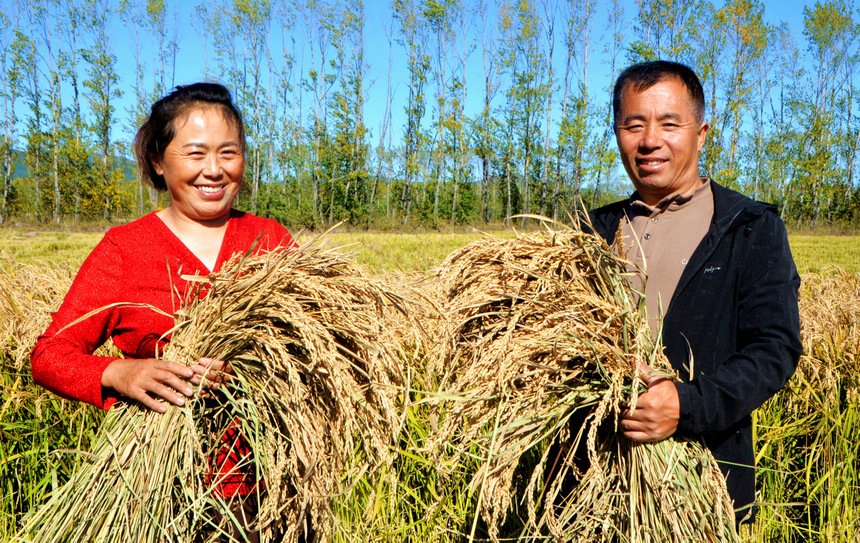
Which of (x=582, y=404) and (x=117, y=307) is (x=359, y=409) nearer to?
(x=582, y=404)

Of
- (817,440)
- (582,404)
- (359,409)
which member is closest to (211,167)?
(359,409)

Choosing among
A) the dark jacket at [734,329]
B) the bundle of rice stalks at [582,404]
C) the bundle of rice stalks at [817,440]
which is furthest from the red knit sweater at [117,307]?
the bundle of rice stalks at [817,440]

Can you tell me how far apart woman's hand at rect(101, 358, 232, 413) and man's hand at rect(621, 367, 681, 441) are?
983mm

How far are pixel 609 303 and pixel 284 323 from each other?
2.69 ft

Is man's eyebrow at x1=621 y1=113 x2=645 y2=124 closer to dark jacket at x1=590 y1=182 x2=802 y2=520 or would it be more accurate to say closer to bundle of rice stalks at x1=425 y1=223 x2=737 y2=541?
dark jacket at x1=590 y1=182 x2=802 y2=520

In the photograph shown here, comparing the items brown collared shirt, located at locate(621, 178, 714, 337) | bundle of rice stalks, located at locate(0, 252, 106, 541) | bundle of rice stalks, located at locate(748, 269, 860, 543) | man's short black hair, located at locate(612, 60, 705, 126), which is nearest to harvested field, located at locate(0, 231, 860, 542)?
brown collared shirt, located at locate(621, 178, 714, 337)

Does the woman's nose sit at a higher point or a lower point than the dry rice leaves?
higher

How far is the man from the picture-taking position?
1.31 m

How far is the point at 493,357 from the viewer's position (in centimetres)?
143

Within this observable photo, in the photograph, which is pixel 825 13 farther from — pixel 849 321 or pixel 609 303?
pixel 609 303

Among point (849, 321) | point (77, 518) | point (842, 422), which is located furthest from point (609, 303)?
point (849, 321)

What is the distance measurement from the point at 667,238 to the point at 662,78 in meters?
0.47

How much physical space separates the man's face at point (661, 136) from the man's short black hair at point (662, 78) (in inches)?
0.6

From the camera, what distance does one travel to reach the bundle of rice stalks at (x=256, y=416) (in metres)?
1.26
